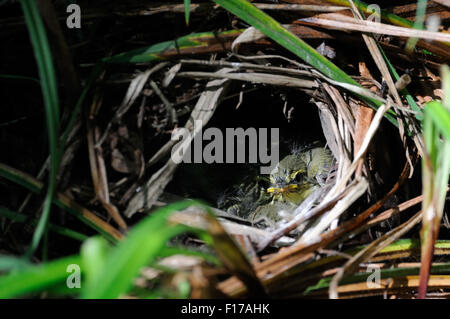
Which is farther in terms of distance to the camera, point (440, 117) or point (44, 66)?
point (44, 66)

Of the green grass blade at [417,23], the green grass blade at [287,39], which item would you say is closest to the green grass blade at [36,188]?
the green grass blade at [287,39]

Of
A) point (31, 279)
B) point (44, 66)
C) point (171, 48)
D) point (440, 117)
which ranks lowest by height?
point (31, 279)

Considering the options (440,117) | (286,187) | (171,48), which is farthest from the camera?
(286,187)

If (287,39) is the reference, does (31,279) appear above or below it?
below

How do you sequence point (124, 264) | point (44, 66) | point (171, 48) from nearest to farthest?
point (124, 264), point (44, 66), point (171, 48)

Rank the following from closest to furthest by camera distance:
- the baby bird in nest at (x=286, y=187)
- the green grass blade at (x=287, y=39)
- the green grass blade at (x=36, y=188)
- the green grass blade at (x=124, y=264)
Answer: the green grass blade at (x=124, y=264), the green grass blade at (x=36, y=188), the green grass blade at (x=287, y=39), the baby bird in nest at (x=286, y=187)

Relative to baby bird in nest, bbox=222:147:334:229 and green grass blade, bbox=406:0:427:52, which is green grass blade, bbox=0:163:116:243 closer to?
baby bird in nest, bbox=222:147:334:229

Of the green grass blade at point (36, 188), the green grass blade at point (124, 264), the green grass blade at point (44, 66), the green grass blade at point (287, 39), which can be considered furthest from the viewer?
the green grass blade at point (287, 39)

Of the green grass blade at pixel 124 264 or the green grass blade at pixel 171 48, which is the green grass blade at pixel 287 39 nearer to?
the green grass blade at pixel 171 48

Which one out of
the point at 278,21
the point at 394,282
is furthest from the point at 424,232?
the point at 278,21

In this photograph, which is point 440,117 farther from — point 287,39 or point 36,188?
point 36,188

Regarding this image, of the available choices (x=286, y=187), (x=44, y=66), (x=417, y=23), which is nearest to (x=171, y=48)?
(x=44, y=66)
